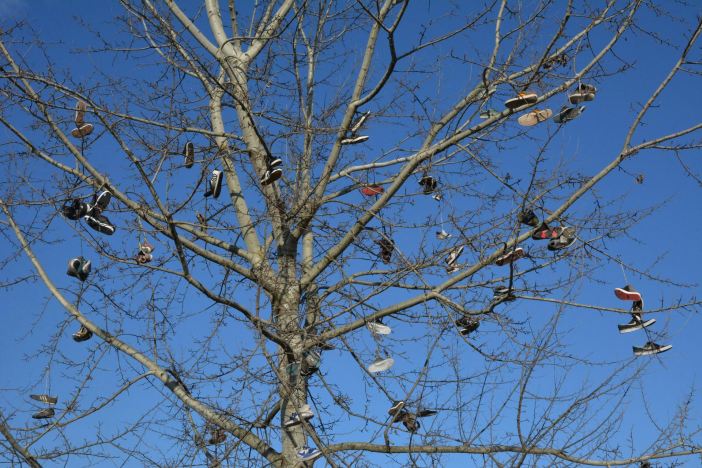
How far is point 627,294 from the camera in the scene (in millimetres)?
5930

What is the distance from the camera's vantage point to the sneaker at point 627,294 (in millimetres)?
5855

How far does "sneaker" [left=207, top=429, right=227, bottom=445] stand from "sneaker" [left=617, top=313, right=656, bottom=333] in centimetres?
267

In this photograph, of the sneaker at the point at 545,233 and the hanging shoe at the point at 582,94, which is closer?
the sneaker at the point at 545,233

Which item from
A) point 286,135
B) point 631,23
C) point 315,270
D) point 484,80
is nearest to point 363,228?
point 315,270

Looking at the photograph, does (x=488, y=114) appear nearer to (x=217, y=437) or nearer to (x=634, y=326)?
(x=634, y=326)

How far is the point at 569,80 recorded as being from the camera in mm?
6109

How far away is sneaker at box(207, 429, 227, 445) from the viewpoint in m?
5.47

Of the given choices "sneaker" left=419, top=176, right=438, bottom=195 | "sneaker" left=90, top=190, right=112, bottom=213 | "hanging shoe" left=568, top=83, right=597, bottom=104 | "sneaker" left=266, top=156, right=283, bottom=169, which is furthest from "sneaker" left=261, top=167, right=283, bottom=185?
"hanging shoe" left=568, top=83, right=597, bottom=104

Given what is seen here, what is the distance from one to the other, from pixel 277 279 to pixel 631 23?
2.99 meters

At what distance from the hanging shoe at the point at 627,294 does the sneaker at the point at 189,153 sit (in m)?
3.08

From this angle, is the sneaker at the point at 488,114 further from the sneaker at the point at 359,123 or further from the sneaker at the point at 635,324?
the sneaker at the point at 635,324

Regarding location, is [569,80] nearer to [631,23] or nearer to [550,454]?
[631,23]

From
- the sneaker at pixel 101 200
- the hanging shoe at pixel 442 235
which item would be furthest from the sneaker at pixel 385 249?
the sneaker at pixel 101 200

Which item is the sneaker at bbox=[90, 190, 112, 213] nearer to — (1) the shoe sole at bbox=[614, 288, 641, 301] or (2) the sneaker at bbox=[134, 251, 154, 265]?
(2) the sneaker at bbox=[134, 251, 154, 265]
